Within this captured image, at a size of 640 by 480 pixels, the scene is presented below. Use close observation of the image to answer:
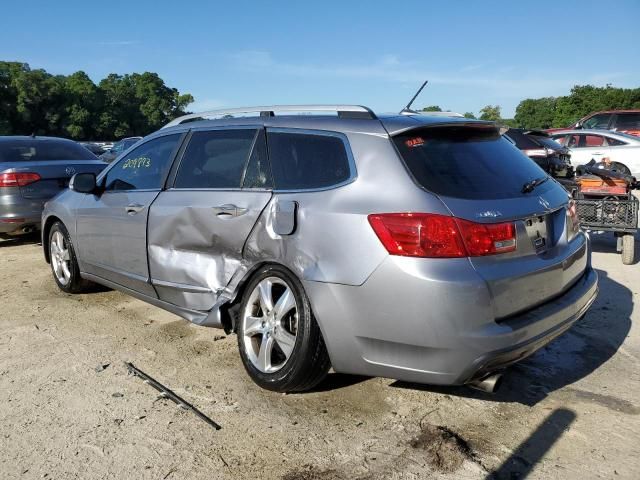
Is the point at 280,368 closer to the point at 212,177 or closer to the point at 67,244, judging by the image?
the point at 212,177

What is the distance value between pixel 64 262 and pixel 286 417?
3446mm

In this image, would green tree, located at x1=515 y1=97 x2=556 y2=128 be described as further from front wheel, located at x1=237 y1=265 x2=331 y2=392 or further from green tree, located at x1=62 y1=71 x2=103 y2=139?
front wheel, located at x1=237 y1=265 x2=331 y2=392

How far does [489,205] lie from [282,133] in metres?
1.42

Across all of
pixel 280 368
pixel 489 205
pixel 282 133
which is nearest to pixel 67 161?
pixel 282 133

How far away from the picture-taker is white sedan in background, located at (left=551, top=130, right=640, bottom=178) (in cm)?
1473

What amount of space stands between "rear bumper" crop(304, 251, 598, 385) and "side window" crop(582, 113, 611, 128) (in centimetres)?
1782

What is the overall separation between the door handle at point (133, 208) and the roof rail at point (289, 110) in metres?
0.71

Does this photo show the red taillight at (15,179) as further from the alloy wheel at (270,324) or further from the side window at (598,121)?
the side window at (598,121)

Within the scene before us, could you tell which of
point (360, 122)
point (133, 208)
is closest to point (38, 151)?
point (133, 208)

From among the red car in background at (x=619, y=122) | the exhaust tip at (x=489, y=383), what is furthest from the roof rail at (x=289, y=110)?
the red car in background at (x=619, y=122)

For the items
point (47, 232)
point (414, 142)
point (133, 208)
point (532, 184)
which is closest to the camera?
point (414, 142)

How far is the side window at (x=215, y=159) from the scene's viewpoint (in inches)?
149

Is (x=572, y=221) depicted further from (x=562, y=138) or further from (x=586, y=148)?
(x=562, y=138)

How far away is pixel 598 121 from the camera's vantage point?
60.6 feet
